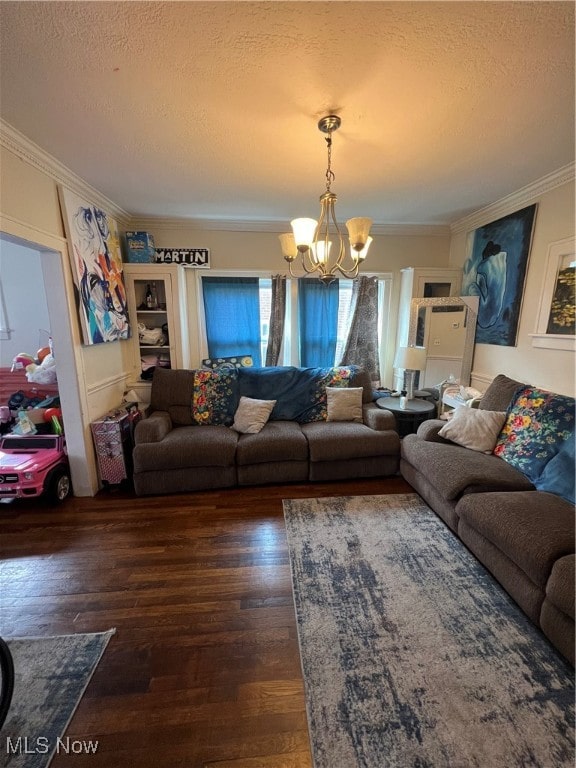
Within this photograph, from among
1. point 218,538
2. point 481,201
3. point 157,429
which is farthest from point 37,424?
point 481,201

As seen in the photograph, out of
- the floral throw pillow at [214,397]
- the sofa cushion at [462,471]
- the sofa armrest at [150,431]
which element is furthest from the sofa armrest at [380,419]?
the sofa armrest at [150,431]

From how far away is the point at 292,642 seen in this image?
146 cm

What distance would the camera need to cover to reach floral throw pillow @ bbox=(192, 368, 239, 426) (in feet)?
10.4

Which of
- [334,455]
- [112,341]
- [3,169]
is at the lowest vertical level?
[334,455]

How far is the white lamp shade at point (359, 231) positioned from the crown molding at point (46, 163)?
2.00 meters

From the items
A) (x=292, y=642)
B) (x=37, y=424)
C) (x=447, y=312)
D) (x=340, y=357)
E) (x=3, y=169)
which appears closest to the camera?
(x=292, y=642)

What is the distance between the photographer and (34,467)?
94.1 inches

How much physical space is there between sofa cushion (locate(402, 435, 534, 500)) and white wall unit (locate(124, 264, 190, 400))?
2.66m

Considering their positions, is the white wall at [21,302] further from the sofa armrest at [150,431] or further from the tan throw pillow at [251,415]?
Answer: the tan throw pillow at [251,415]

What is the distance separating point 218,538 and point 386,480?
1.59 meters

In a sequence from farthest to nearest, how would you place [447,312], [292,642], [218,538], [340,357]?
[340,357], [447,312], [218,538], [292,642]

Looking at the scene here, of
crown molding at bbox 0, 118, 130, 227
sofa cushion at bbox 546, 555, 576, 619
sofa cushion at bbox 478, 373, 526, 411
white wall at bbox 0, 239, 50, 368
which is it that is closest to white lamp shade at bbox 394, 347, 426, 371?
sofa cushion at bbox 478, 373, 526, 411

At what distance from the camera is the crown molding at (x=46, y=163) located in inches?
70.7

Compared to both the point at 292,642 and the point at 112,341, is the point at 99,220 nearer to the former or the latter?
the point at 112,341
